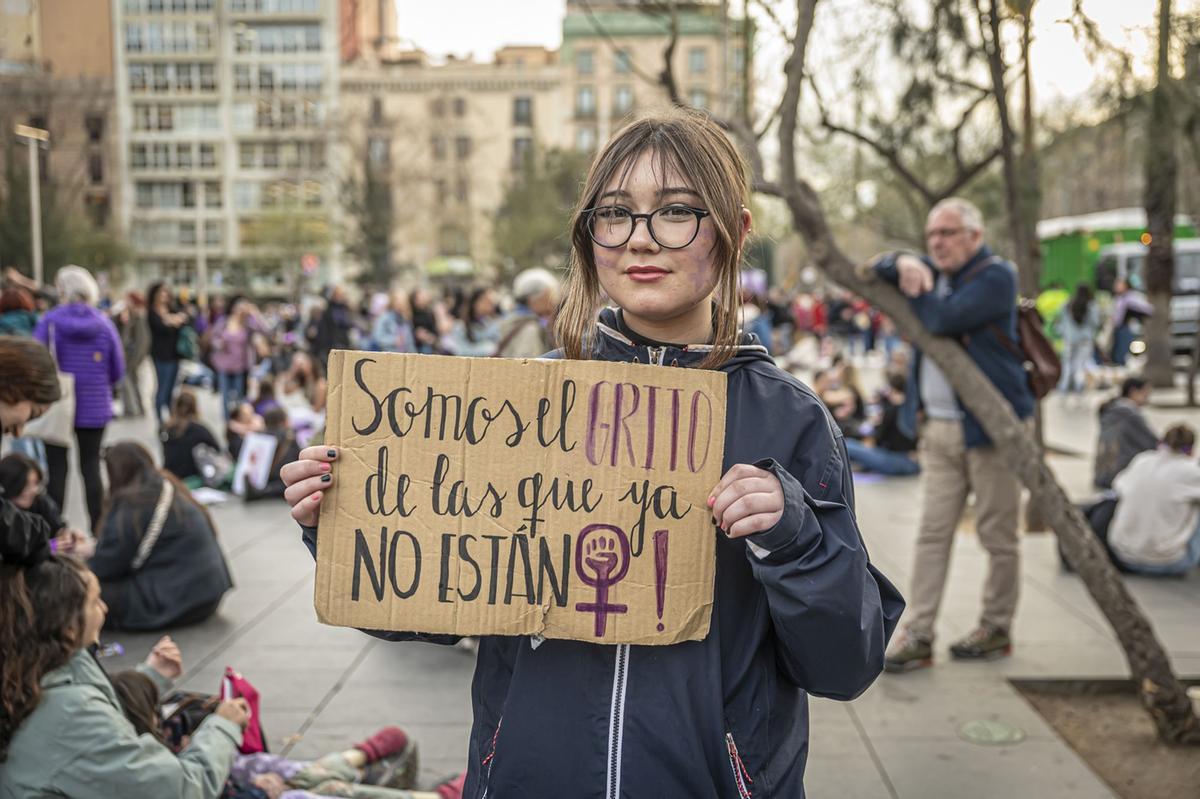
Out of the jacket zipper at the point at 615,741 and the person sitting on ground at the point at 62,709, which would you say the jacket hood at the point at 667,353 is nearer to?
the jacket zipper at the point at 615,741

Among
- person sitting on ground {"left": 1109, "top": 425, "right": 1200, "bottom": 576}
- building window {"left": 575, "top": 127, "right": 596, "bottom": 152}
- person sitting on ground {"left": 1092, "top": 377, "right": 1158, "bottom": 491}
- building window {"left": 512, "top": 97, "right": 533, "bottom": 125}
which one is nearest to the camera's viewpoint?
person sitting on ground {"left": 1109, "top": 425, "right": 1200, "bottom": 576}

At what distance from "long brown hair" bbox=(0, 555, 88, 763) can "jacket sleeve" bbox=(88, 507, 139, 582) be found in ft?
9.66

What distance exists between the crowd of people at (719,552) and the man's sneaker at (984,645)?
0.01 metres

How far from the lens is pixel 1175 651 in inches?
222

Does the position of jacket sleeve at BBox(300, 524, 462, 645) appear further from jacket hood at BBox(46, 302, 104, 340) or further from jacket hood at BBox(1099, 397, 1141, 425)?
jacket hood at BBox(1099, 397, 1141, 425)

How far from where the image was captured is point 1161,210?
14.4m

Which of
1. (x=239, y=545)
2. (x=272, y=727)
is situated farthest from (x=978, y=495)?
(x=239, y=545)

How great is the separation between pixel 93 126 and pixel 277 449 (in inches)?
871

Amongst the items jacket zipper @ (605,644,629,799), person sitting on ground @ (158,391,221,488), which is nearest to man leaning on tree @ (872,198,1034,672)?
jacket zipper @ (605,644,629,799)

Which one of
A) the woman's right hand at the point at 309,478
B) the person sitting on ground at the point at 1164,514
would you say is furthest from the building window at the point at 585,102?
the woman's right hand at the point at 309,478

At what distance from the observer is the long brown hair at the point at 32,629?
303 cm

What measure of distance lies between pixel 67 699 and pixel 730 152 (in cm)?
239

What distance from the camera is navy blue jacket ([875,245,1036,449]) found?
5.02 metres

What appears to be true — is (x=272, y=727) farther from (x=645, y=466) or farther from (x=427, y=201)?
(x=427, y=201)
